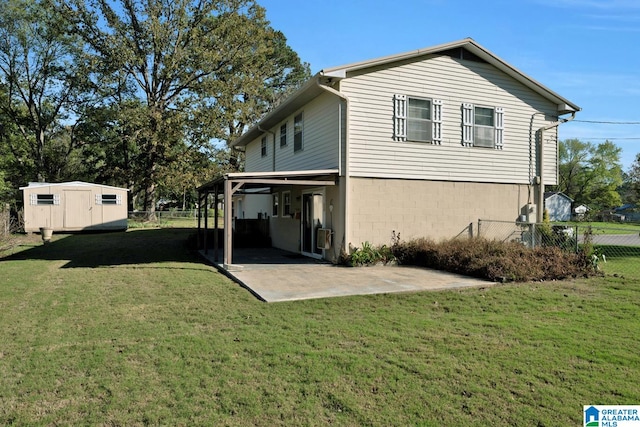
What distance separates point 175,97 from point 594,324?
30.2m

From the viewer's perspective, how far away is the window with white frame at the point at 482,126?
12.5 meters

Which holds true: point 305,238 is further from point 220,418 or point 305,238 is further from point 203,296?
point 220,418

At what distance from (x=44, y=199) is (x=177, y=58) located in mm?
12892

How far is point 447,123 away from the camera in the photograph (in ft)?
40.1

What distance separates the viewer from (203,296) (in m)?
7.43

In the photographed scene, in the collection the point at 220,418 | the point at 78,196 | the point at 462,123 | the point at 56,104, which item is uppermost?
the point at 56,104

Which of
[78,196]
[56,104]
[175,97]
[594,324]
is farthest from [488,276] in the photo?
[56,104]

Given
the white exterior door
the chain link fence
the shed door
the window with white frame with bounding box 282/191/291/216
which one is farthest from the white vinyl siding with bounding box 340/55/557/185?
the shed door

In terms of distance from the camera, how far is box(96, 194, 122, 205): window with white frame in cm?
2273

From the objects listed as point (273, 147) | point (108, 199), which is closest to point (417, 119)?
point (273, 147)

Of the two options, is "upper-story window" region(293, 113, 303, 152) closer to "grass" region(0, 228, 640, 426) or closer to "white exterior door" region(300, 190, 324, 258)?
"white exterior door" region(300, 190, 324, 258)

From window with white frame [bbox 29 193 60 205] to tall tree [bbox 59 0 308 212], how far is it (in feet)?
25.8

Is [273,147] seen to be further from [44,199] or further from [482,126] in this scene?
[44,199]

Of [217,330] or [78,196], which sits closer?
[217,330]
